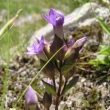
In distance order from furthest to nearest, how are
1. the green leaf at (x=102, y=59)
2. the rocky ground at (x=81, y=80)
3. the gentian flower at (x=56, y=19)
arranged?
the green leaf at (x=102, y=59)
the rocky ground at (x=81, y=80)
the gentian flower at (x=56, y=19)

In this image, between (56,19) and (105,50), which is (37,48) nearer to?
(56,19)

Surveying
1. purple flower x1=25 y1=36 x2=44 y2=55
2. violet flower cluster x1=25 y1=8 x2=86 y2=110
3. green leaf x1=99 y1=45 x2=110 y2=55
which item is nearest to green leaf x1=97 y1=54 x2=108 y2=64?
green leaf x1=99 y1=45 x2=110 y2=55

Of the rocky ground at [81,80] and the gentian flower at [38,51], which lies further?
the rocky ground at [81,80]

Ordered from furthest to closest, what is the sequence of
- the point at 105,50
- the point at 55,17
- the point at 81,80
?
the point at 81,80 < the point at 105,50 < the point at 55,17

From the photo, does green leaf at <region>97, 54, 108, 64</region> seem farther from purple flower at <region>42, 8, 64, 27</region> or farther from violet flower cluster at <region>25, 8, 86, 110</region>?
purple flower at <region>42, 8, 64, 27</region>

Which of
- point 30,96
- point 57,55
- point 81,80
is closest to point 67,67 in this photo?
point 57,55

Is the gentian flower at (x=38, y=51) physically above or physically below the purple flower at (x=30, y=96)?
above

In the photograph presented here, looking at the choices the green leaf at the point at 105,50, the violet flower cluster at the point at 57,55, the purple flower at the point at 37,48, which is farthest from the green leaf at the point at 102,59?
the purple flower at the point at 37,48

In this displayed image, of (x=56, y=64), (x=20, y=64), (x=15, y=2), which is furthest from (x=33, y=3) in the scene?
(x=56, y=64)

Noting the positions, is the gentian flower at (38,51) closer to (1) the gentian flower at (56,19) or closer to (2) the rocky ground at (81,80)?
(1) the gentian flower at (56,19)
